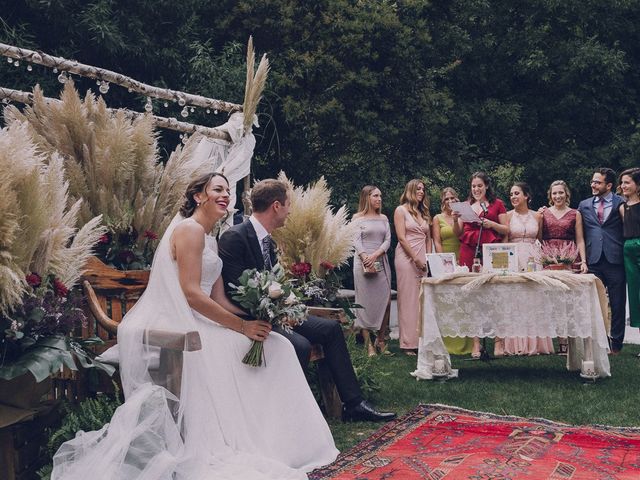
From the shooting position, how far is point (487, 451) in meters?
4.72

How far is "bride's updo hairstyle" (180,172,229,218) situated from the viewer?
4.66 m

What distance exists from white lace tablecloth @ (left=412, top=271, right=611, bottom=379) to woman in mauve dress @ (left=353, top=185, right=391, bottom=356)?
1.85 meters

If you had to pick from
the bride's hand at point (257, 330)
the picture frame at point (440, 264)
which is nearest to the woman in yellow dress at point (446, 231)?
the picture frame at point (440, 264)

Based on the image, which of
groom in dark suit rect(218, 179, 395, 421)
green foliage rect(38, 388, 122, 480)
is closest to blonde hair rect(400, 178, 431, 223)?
groom in dark suit rect(218, 179, 395, 421)

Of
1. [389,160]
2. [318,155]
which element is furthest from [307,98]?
[389,160]

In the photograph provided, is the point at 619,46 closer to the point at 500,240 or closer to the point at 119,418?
the point at 500,240

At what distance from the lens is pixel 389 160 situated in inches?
592

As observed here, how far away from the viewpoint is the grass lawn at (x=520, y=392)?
563 cm

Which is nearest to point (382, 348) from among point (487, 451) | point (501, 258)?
point (501, 258)

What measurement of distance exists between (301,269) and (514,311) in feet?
6.16

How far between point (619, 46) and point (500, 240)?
422 inches

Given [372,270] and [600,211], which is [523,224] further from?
[372,270]

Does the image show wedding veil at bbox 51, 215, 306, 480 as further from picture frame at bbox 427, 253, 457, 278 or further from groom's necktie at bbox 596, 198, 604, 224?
groom's necktie at bbox 596, 198, 604, 224

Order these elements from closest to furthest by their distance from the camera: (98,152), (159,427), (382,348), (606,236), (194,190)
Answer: (159,427)
(194,190)
(98,152)
(606,236)
(382,348)
